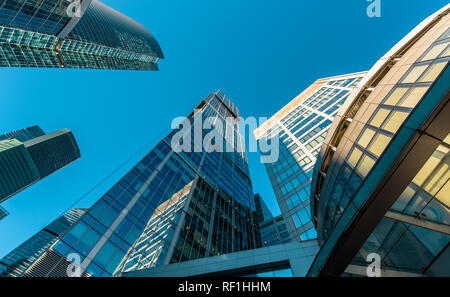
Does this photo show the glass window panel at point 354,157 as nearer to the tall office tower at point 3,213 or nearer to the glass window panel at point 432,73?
the glass window panel at point 432,73

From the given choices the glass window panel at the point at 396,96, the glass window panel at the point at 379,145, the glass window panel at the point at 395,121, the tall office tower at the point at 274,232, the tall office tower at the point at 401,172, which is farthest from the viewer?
the tall office tower at the point at 274,232

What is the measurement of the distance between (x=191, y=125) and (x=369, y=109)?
171ft

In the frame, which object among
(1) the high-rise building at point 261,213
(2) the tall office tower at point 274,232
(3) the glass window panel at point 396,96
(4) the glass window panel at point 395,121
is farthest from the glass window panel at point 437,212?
(1) the high-rise building at point 261,213

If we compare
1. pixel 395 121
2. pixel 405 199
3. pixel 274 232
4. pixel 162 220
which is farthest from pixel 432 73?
pixel 274 232

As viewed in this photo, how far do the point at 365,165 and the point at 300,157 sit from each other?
30.2m

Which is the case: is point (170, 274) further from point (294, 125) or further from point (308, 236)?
point (294, 125)

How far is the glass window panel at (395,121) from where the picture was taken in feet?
26.1

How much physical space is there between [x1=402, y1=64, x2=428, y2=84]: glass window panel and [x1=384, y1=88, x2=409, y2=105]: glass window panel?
39 centimetres

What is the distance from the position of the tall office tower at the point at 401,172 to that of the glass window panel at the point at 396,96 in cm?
5

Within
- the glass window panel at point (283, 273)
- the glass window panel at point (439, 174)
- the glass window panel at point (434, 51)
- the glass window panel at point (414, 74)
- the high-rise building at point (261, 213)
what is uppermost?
the high-rise building at point (261, 213)

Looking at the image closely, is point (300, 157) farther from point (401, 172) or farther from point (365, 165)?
point (401, 172)

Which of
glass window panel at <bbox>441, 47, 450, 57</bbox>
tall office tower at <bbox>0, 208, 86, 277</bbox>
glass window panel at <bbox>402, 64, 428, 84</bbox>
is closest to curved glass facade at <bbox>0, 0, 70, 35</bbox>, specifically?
tall office tower at <bbox>0, 208, 86, 277</bbox>

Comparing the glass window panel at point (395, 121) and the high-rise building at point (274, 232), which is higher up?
the high-rise building at point (274, 232)

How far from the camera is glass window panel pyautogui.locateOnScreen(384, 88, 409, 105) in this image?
8.69 meters
